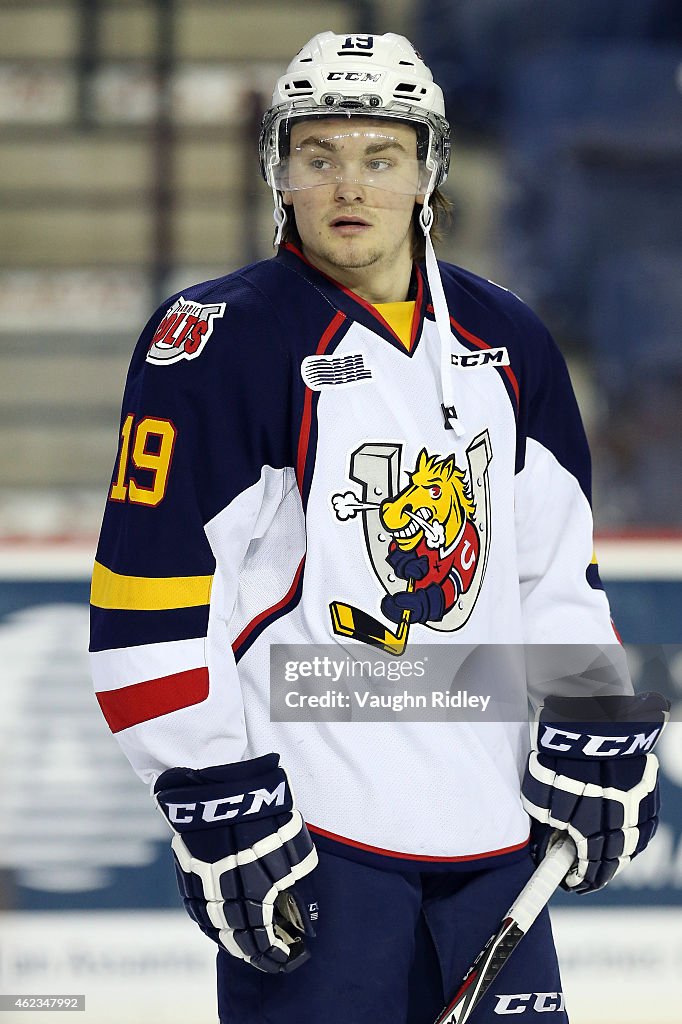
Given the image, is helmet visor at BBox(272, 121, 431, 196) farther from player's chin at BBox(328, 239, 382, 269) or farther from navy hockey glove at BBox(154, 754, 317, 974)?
navy hockey glove at BBox(154, 754, 317, 974)

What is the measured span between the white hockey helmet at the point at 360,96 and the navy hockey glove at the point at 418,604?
1.45ft

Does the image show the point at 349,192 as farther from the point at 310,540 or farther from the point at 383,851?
the point at 383,851

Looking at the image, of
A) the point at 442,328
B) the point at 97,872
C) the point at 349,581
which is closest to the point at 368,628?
the point at 349,581

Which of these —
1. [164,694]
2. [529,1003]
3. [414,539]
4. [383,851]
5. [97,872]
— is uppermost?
[414,539]

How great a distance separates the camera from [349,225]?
143cm

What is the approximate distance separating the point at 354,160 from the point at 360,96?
67 millimetres

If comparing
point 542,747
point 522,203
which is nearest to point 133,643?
point 542,747

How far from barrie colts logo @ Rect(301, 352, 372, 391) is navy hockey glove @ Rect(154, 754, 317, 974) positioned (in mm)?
374

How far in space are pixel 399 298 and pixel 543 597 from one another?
372mm

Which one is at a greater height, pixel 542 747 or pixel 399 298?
pixel 399 298

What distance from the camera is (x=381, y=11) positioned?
10.2 ft

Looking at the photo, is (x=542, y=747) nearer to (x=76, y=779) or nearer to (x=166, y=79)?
(x=76, y=779)

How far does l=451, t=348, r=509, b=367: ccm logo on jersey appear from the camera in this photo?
145cm

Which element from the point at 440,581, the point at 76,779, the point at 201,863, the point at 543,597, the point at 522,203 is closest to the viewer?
the point at 201,863
